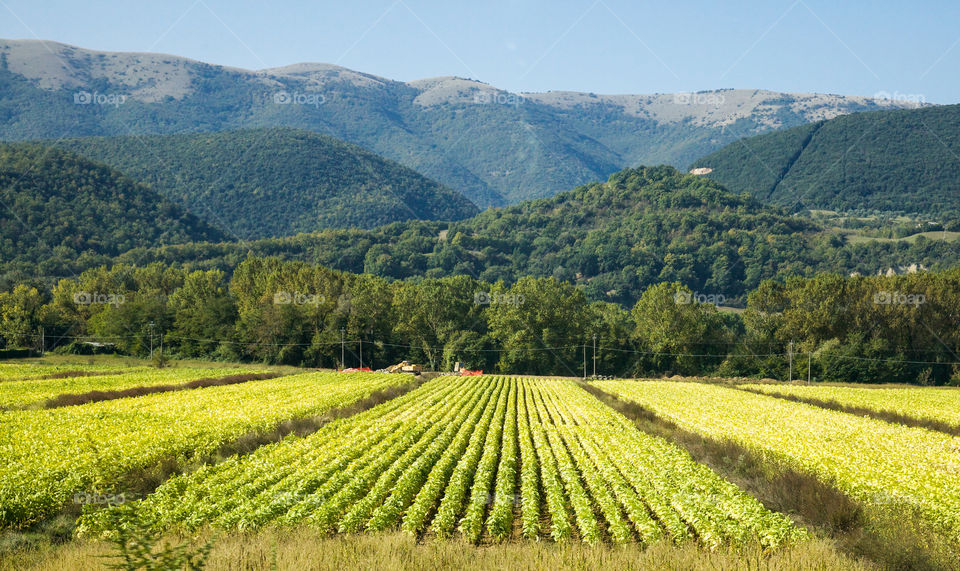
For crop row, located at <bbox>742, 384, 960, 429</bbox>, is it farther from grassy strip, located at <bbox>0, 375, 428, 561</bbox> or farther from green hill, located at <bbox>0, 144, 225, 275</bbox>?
green hill, located at <bbox>0, 144, 225, 275</bbox>

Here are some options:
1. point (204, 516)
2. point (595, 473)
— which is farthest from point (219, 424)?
point (595, 473)

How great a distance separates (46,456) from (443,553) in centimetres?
1228

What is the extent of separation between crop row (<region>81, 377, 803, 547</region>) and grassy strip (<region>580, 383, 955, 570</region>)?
3.69 feet

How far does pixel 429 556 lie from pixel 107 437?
14.9 m

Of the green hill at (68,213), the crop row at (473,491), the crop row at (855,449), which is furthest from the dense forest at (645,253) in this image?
the crop row at (473,491)

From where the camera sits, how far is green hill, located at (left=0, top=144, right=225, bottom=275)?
422ft

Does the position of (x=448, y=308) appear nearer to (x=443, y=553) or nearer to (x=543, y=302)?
(x=543, y=302)

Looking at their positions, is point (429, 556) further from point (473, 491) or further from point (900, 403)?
point (900, 403)

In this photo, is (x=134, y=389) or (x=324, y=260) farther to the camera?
(x=324, y=260)

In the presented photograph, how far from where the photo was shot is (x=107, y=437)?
20.7 meters

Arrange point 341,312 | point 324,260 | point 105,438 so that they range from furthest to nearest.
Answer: point 324,260 < point 341,312 < point 105,438

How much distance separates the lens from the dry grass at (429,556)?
33.0 ft

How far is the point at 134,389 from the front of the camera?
41.2 m

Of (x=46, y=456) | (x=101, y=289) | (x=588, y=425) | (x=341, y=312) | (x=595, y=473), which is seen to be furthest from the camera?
(x=101, y=289)
